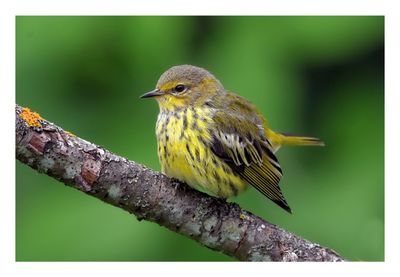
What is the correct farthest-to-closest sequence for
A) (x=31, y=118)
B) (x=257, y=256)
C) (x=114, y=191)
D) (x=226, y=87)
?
(x=226, y=87) < (x=257, y=256) < (x=114, y=191) < (x=31, y=118)

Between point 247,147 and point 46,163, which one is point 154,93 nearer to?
point 247,147

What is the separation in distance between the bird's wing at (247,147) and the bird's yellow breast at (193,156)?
47mm

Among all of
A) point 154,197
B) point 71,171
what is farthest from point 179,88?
point 71,171

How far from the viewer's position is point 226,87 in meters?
3.57

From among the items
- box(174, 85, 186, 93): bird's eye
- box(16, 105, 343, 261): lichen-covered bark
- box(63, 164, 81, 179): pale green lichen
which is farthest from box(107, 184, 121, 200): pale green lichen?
box(174, 85, 186, 93): bird's eye

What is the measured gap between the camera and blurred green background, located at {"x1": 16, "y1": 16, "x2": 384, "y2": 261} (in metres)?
3.20

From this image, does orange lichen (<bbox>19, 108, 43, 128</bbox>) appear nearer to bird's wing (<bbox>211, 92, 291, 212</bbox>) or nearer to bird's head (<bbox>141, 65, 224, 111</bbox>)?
bird's head (<bbox>141, 65, 224, 111</bbox>)

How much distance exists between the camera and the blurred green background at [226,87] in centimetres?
320

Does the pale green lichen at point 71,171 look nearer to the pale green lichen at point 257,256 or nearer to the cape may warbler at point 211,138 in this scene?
the cape may warbler at point 211,138

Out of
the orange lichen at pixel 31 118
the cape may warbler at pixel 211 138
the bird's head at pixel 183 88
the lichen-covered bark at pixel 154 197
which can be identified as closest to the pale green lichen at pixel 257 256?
the lichen-covered bark at pixel 154 197

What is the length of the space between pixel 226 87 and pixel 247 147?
0.51 metres

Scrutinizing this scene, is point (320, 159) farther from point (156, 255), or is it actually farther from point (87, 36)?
point (87, 36)

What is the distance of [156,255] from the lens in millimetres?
3143

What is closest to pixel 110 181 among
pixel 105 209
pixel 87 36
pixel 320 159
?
pixel 105 209
